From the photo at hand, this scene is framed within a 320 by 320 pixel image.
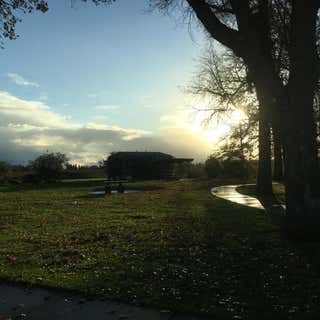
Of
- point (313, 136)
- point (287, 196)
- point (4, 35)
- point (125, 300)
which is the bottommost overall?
point (125, 300)

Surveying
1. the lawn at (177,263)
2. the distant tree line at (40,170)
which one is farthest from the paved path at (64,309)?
the distant tree line at (40,170)

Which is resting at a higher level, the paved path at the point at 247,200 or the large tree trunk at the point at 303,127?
the large tree trunk at the point at 303,127

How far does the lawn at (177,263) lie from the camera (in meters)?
5.02

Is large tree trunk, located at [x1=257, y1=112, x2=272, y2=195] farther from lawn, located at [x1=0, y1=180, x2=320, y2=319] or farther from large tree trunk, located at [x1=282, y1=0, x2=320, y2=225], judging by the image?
large tree trunk, located at [x1=282, y1=0, x2=320, y2=225]

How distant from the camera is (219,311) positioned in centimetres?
465

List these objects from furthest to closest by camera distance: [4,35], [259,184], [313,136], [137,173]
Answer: [137,173] → [259,184] → [4,35] → [313,136]

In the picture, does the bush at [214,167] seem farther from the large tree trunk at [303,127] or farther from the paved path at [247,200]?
the large tree trunk at [303,127]

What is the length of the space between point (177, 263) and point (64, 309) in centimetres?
239

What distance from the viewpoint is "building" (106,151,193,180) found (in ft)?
168

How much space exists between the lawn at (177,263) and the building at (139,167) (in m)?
39.0

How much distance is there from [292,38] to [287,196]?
3417mm

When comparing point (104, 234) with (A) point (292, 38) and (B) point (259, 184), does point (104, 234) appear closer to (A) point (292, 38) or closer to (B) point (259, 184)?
(A) point (292, 38)

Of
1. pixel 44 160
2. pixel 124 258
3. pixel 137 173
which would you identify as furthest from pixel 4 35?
pixel 137 173

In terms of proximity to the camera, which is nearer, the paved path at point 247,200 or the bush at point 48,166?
the paved path at point 247,200
